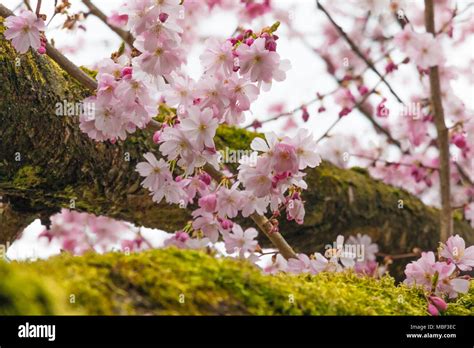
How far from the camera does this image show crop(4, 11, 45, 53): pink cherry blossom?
1712 mm

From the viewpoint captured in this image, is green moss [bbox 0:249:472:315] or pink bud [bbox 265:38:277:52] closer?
green moss [bbox 0:249:472:315]

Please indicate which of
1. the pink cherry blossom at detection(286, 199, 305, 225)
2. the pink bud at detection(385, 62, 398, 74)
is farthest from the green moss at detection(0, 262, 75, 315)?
the pink bud at detection(385, 62, 398, 74)

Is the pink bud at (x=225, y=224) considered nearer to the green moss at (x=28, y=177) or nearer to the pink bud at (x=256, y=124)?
the green moss at (x=28, y=177)

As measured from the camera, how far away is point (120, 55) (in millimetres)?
1909

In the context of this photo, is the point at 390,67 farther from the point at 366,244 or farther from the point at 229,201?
the point at 229,201

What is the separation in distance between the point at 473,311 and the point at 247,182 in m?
0.66

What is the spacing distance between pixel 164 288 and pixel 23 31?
1085 mm

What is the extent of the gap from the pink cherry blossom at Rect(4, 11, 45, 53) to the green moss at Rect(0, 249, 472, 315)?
89cm

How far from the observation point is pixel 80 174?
2.05 meters

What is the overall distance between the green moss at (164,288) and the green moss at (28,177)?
3.23ft

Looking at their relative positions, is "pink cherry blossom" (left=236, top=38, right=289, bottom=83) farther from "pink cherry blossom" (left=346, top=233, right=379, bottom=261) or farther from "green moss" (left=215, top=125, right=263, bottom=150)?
"pink cherry blossom" (left=346, top=233, right=379, bottom=261)

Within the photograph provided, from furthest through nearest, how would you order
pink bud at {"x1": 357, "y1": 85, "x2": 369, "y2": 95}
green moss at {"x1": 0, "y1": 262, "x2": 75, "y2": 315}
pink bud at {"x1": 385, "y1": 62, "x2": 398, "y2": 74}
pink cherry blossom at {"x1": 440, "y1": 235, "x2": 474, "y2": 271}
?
pink bud at {"x1": 357, "y1": 85, "x2": 369, "y2": 95}, pink bud at {"x1": 385, "y1": 62, "x2": 398, "y2": 74}, pink cherry blossom at {"x1": 440, "y1": 235, "x2": 474, "y2": 271}, green moss at {"x1": 0, "y1": 262, "x2": 75, "y2": 315}

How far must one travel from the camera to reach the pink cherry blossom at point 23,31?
1.71m
